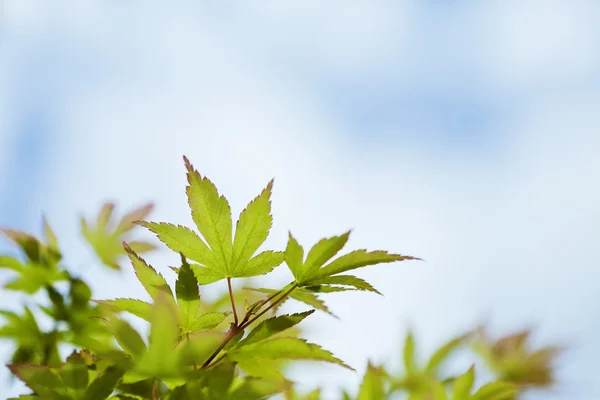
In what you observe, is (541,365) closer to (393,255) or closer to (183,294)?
(393,255)

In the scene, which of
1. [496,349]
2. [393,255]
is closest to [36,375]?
[393,255]

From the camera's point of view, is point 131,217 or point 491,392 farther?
point 131,217

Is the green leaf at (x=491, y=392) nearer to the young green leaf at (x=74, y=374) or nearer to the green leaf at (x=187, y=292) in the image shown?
the green leaf at (x=187, y=292)

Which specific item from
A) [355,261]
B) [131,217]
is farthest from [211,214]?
[131,217]

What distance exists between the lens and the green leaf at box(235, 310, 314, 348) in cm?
79

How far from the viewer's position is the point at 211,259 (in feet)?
2.98

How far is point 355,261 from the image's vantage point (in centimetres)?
83

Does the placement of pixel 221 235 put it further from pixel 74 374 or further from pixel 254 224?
pixel 74 374

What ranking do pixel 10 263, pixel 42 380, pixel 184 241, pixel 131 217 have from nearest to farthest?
pixel 42 380 < pixel 184 241 < pixel 10 263 < pixel 131 217

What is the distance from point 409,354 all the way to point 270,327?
2.82 ft

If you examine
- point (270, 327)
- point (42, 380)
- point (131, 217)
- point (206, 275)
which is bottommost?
point (42, 380)

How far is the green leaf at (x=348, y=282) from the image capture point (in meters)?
0.82

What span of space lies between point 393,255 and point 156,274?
14.5 inches

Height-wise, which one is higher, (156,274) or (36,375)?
(156,274)
